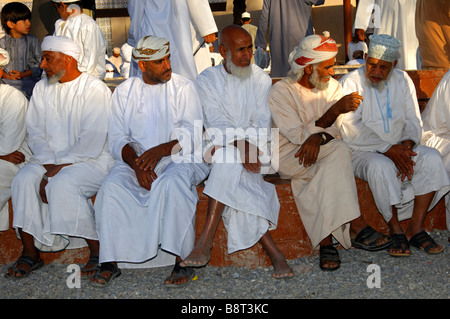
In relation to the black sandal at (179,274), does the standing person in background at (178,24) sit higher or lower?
higher

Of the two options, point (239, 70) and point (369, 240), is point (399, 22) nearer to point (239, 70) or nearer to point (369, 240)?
point (239, 70)

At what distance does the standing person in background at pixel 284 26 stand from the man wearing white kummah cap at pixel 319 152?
11.6 ft

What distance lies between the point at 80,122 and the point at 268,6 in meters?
4.57

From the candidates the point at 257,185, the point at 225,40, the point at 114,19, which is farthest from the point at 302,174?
the point at 114,19

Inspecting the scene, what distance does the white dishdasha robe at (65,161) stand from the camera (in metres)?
4.67

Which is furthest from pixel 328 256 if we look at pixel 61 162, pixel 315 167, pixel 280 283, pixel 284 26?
pixel 284 26

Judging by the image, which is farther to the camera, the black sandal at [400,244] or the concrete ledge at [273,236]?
the concrete ledge at [273,236]

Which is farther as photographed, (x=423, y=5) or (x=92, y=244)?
(x=423, y=5)

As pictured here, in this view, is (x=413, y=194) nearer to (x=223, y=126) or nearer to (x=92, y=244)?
(x=223, y=126)

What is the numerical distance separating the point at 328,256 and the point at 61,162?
233 centimetres

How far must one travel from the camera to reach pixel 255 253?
187 inches

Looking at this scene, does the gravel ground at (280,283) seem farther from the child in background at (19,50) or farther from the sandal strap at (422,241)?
the child in background at (19,50)

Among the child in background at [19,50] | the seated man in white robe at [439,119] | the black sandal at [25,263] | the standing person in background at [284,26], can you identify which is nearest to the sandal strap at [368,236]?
the seated man in white robe at [439,119]

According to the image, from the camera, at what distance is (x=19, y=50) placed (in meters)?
7.27
